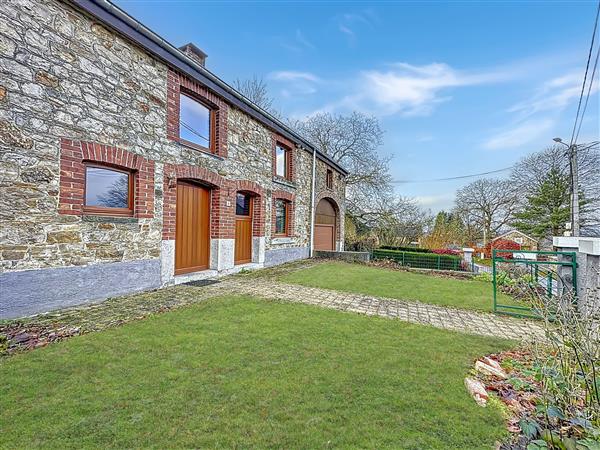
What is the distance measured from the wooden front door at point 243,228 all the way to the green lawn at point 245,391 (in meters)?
5.05

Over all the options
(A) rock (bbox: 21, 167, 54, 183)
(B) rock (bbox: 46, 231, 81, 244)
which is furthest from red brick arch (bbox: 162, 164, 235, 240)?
(A) rock (bbox: 21, 167, 54, 183)

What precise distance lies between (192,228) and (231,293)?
2.25m

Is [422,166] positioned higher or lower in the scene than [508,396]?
higher

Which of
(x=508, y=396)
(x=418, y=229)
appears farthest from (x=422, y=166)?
(x=508, y=396)

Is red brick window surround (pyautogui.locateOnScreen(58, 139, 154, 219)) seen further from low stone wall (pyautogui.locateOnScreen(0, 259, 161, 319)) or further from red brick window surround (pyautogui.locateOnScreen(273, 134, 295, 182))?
red brick window surround (pyautogui.locateOnScreen(273, 134, 295, 182))

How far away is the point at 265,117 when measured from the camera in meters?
9.24

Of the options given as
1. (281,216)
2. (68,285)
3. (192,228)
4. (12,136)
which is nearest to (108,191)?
(12,136)

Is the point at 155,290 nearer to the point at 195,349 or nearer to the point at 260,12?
the point at 195,349

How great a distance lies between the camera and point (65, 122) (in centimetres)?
433

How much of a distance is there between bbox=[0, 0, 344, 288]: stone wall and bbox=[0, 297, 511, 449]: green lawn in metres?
1.84

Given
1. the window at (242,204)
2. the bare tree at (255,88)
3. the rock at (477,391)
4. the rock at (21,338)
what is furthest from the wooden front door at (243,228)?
the bare tree at (255,88)

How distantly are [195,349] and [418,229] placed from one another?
19098 mm

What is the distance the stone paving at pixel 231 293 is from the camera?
3488 mm

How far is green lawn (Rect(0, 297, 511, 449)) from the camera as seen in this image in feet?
5.78
